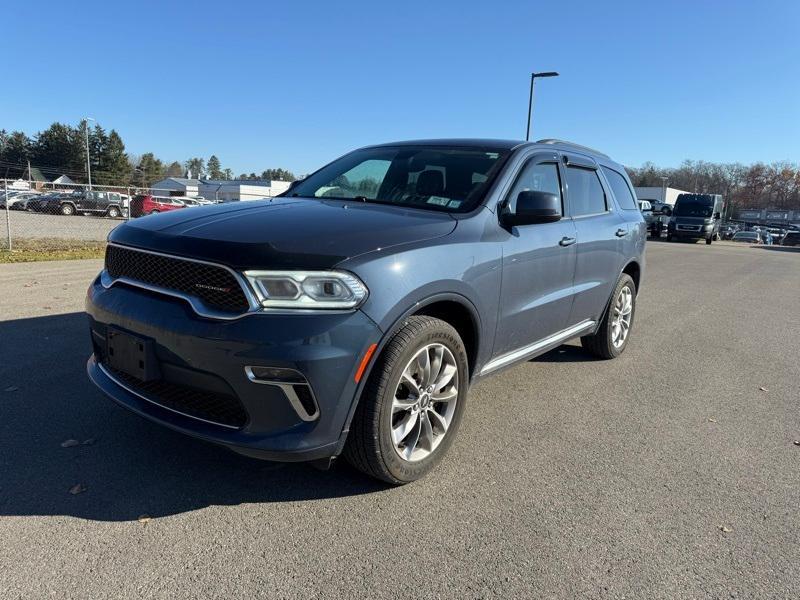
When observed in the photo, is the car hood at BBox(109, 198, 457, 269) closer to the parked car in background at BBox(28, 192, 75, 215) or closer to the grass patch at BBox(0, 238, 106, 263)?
the grass patch at BBox(0, 238, 106, 263)

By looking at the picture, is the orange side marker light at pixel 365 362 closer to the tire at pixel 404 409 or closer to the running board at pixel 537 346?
the tire at pixel 404 409

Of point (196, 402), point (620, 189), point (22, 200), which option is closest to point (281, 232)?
point (196, 402)

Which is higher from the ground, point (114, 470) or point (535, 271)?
point (535, 271)

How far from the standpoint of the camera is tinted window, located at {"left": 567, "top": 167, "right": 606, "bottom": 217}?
14.8ft

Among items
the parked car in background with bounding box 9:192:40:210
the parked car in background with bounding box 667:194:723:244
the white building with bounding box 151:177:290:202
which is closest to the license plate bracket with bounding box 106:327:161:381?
the white building with bounding box 151:177:290:202

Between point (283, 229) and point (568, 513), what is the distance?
77.7 inches

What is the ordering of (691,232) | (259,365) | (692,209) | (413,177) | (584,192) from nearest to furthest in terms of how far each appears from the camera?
1. (259,365)
2. (413,177)
3. (584,192)
4. (691,232)
5. (692,209)

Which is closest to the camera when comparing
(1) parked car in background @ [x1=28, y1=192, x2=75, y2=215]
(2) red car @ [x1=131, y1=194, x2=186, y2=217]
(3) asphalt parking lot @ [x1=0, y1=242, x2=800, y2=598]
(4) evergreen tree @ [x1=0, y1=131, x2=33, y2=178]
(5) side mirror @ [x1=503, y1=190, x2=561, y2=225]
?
(3) asphalt parking lot @ [x1=0, y1=242, x2=800, y2=598]

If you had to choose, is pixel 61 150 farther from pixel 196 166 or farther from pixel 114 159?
pixel 196 166

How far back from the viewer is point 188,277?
8.61 feet

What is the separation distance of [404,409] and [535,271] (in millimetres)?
1406

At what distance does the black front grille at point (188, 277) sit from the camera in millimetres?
2482

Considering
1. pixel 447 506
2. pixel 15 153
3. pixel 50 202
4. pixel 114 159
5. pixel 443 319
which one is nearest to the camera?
pixel 447 506

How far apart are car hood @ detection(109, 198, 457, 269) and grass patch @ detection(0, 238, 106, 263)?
8.43 metres
